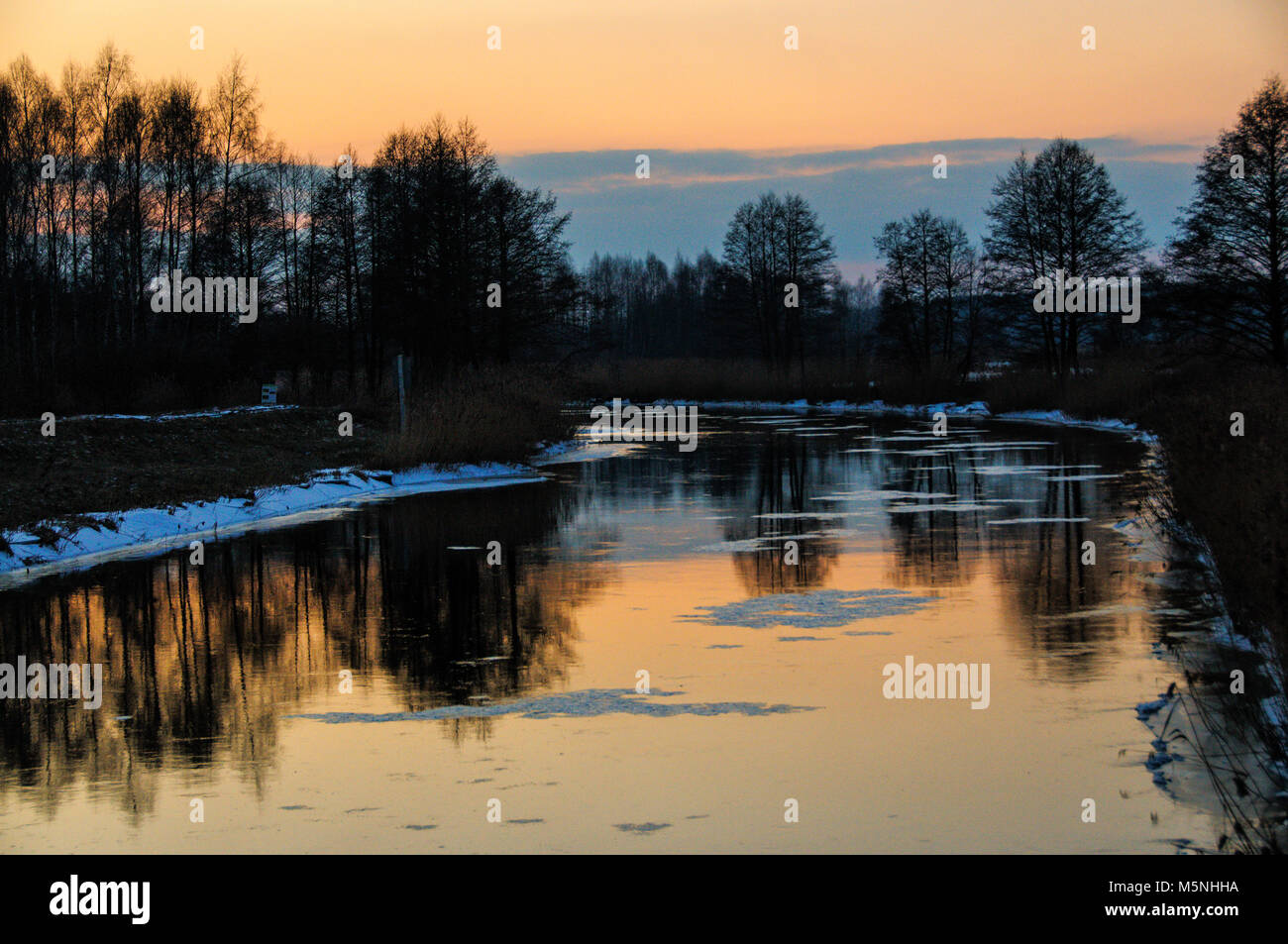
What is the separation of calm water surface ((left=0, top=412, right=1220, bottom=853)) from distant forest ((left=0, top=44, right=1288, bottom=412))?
2370 centimetres

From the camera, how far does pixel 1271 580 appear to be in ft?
24.8

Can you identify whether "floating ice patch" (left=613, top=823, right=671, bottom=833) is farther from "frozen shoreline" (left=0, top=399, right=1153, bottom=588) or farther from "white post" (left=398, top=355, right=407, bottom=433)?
"white post" (left=398, top=355, right=407, bottom=433)

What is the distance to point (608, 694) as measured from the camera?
9555mm

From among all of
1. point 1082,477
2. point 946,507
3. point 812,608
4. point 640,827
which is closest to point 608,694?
point 640,827

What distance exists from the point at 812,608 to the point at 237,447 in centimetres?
2073

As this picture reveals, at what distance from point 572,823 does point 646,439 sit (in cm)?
4219

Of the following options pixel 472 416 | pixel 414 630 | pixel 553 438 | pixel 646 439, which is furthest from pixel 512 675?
pixel 646 439

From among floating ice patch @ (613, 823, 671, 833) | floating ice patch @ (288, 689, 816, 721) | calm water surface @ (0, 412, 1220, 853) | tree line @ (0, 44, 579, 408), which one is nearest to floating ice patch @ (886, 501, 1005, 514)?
calm water surface @ (0, 412, 1220, 853)

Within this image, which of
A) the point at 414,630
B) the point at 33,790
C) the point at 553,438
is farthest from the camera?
the point at 553,438

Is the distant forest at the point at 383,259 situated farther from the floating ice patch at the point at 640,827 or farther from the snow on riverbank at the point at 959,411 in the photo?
the floating ice patch at the point at 640,827

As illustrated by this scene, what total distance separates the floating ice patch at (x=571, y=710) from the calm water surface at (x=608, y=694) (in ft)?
0.12

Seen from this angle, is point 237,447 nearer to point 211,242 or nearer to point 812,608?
point 812,608

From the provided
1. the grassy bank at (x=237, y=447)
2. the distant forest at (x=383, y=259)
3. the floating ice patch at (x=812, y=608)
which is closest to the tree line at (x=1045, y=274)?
the distant forest at (x=383, y=259)

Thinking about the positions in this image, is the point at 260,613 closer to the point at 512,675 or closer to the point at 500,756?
the point at 512,675
